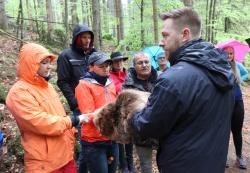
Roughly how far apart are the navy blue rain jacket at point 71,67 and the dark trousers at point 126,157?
3.62 feet

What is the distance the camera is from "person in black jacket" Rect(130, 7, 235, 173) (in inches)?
91.0

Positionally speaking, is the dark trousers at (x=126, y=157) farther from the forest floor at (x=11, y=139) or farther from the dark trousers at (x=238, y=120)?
the dark trousers at (x=238, y=120)

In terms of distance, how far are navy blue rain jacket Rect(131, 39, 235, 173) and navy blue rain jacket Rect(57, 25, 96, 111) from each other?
279 cm

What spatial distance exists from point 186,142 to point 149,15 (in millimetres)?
11276

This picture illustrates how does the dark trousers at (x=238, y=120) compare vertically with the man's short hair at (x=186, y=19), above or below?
below

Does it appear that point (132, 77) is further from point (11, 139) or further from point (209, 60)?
point (209, 60)

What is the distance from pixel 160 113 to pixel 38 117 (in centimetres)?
158

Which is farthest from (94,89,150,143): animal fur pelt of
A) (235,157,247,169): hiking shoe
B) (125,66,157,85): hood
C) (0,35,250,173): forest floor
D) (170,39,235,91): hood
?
(235,157,247,169): hiking shoe

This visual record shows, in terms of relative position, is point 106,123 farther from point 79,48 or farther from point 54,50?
point 54,50

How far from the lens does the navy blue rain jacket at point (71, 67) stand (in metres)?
5.17

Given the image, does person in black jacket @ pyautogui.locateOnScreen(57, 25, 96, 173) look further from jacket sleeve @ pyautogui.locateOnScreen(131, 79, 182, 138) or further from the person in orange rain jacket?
jacket sleeve @ pyautogui.locateOnScreen(131, 79, 182, 138)

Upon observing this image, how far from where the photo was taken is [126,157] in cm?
576

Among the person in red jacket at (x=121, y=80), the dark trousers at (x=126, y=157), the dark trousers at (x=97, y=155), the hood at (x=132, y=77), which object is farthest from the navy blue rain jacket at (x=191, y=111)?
the dark trousers at (x=126, y=157)

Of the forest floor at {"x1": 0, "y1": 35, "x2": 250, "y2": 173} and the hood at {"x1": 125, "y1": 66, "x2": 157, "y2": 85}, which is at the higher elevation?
the hood at {"x1": 125, "y1": 66, "x2": 157, "y2": 85}
